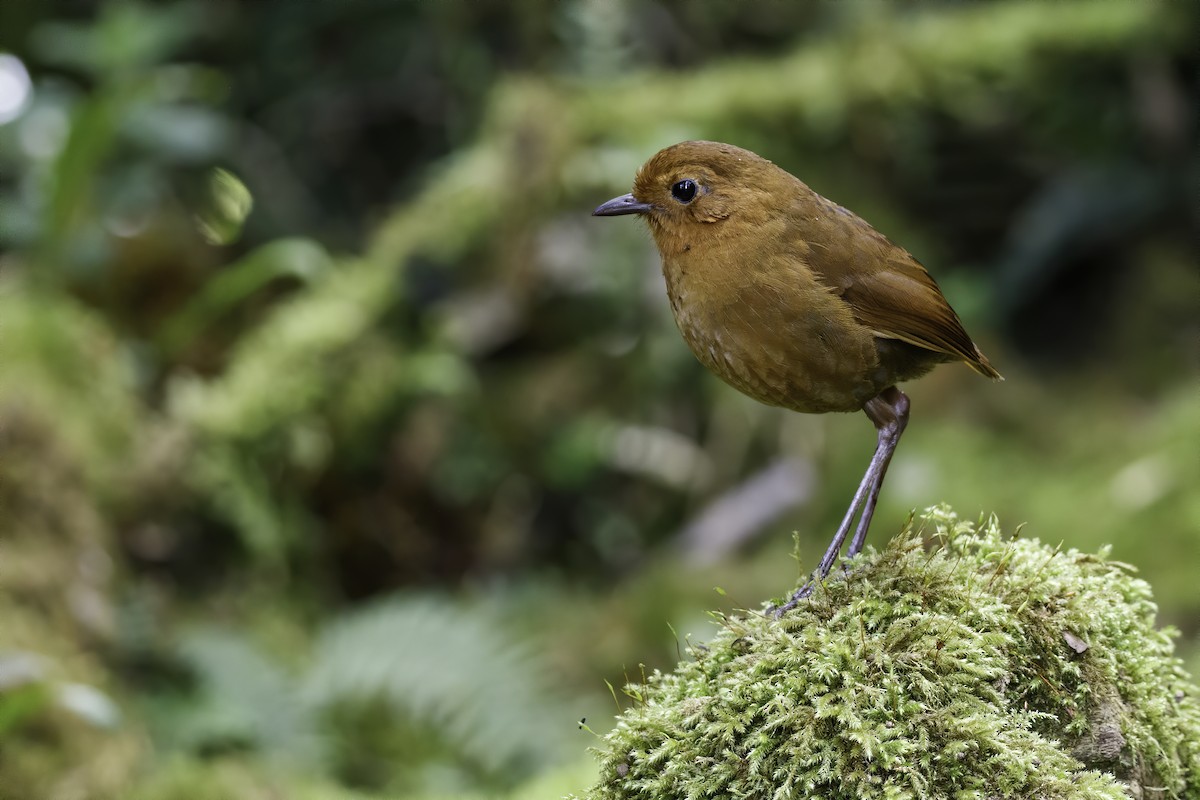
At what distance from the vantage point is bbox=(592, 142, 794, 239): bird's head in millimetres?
2701

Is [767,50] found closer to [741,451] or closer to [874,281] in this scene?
[741,451]

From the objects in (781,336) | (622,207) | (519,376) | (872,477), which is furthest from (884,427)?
(519,376)

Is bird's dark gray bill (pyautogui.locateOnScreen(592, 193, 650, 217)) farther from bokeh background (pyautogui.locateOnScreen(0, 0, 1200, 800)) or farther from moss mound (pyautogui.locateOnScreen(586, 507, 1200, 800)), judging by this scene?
bokeh background (pyautogui.locateOnScreen(0, 0, 1200, 800))

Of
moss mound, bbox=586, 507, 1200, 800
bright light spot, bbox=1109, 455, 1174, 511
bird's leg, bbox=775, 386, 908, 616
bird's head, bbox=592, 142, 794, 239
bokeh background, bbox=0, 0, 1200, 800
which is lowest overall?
moss mound, bbox=586, 507, 1200, 800

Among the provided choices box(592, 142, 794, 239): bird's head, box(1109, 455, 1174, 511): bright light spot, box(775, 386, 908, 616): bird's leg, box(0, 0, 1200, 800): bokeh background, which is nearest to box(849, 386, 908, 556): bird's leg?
box(775, 386, 908, 616): bird's leg

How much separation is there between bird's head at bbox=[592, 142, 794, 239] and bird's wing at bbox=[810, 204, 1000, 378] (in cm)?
20

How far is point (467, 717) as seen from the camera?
4809 millimetres

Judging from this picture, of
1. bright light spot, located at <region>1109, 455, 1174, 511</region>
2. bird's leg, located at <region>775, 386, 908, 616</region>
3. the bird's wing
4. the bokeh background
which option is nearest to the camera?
bird's leg, located at <region>775, 386, 908, 616</region>

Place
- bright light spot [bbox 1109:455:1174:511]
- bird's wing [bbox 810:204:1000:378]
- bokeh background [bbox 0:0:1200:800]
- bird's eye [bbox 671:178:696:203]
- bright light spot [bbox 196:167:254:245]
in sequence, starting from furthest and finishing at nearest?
bright light spot [bbox 196:167:254:245] < bright light spot [bbox 1109:455:1174:511] < bokeh background [bbox 0:0:1200:800] < bird's eye [bbox 671:178:696:203] < bird's wing [bbox 810:204:1000:378]

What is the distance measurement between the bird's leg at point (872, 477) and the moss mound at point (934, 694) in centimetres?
9

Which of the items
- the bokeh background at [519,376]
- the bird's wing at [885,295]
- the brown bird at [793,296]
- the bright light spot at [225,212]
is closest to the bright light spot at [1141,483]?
the bokeh background at [519,376]

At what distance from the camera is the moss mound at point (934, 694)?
6.63 ft

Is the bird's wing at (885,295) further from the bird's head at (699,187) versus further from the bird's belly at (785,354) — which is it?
the bird's head at (699,187)

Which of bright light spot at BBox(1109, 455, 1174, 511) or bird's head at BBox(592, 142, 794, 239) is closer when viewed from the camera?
bird's head at BBox(592, 142, 794, 239)
